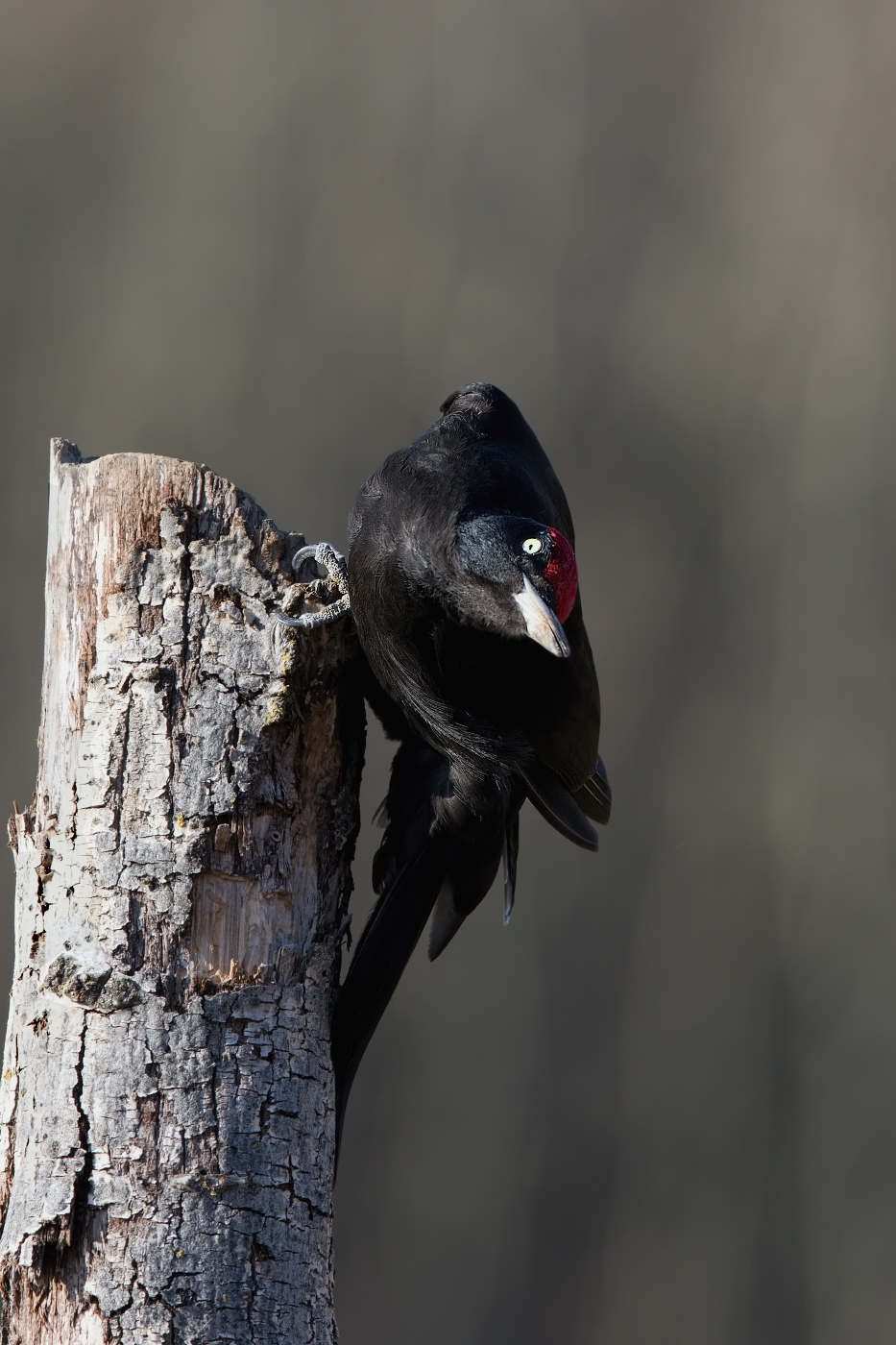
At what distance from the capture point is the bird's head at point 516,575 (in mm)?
1655

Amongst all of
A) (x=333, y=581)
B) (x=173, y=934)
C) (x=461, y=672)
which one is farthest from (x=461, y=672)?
(x=173, y=934)

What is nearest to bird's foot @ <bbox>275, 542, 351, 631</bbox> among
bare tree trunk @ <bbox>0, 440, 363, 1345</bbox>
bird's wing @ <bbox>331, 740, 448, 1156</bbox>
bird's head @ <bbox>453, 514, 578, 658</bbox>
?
bare tree trunk @ <bbox>0, 440, 363, 1345</bbox>

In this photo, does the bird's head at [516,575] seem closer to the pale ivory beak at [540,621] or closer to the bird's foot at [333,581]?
the pale ivory beak at [540,621]

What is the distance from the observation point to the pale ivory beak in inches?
63.4

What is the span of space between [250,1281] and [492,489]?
3.73ft

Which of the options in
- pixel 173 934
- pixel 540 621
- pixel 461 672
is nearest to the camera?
pixel 173 934

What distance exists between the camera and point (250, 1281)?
4.43ft

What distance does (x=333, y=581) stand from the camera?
6.31ft

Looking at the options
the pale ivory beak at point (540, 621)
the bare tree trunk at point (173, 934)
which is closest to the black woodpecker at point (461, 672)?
the pale ivory beak at point (540, 621)

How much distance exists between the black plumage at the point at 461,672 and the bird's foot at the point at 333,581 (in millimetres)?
44

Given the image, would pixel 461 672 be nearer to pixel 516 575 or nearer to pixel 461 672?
pixel 461 672

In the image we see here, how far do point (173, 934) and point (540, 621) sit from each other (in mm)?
625

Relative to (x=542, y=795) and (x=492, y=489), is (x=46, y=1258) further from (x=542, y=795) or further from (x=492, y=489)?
(x=492, y=489)

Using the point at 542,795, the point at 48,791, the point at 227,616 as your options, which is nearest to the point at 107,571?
the point at 227,616
